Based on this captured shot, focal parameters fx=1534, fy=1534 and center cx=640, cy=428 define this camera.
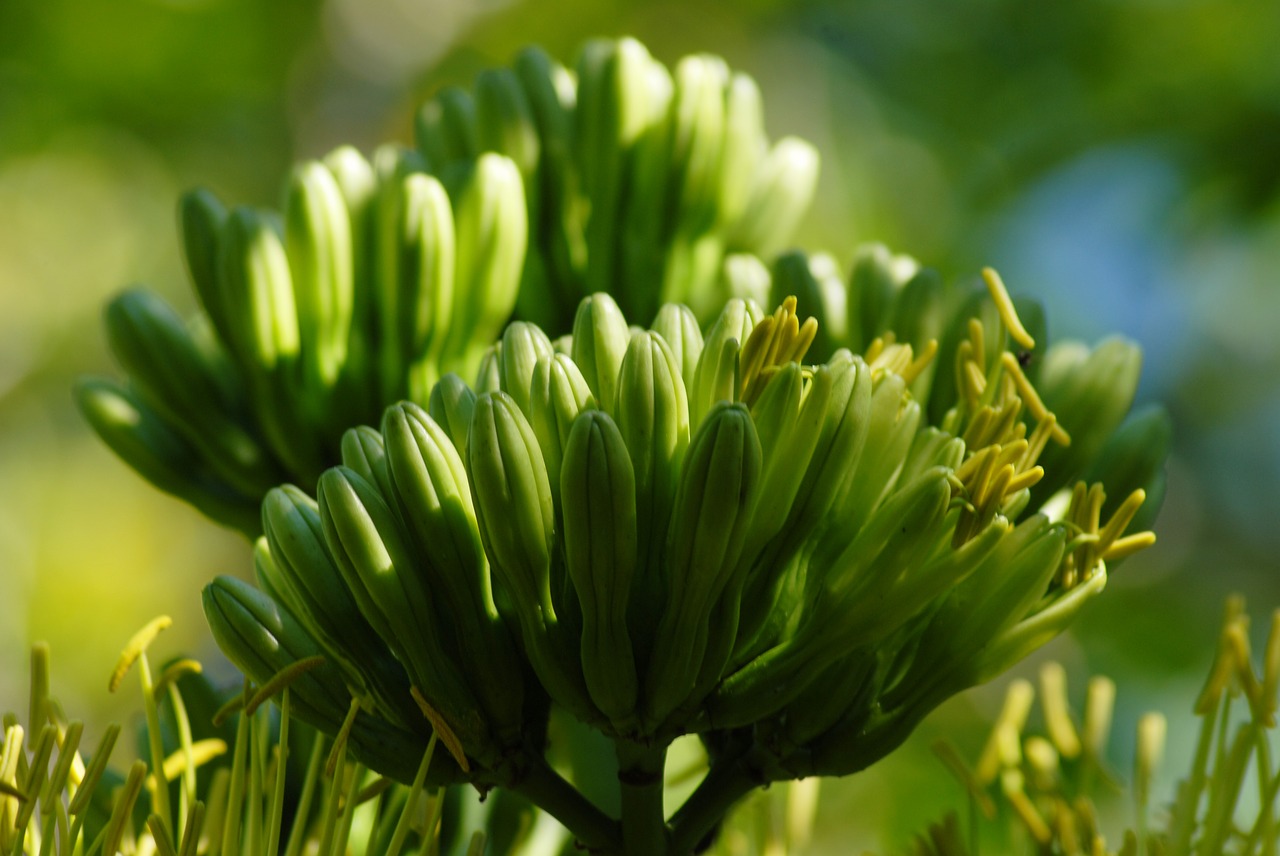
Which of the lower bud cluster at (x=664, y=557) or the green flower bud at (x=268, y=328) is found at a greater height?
the green flower bud at (x=268, y=328)

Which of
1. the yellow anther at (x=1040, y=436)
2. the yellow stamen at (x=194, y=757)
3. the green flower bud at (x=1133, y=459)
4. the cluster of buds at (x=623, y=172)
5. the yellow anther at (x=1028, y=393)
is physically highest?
the cluster of buds at (x=623, y=172)

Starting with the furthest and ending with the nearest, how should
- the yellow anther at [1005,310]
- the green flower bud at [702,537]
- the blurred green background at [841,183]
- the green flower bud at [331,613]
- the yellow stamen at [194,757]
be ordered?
the blurred green background at [841,183]
the yellow stamen at [194,757]
the yellow anther at [1005,310]
the green flower bud at [331,613]
the green flower bud at [702,537]

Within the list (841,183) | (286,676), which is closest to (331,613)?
(286,676)

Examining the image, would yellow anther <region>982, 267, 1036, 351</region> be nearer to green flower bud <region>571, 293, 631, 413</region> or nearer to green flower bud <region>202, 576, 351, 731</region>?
green flower bud <region>571, 293, 631, 413</region>

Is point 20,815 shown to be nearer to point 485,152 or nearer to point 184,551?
point 485,152

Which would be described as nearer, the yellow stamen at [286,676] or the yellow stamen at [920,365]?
the yellow stamen at [286,676]

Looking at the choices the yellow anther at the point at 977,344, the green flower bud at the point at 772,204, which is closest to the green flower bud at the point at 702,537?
the yellow anther at the point at 977,344

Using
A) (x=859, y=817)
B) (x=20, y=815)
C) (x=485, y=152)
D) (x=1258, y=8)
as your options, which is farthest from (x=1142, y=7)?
(x=20, y=815)

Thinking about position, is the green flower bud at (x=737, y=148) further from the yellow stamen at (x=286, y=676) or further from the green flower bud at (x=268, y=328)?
the yellow stamen at (x=286, y=676)

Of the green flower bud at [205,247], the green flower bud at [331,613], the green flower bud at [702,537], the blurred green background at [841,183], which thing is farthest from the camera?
the blurred green background at [841,183]
